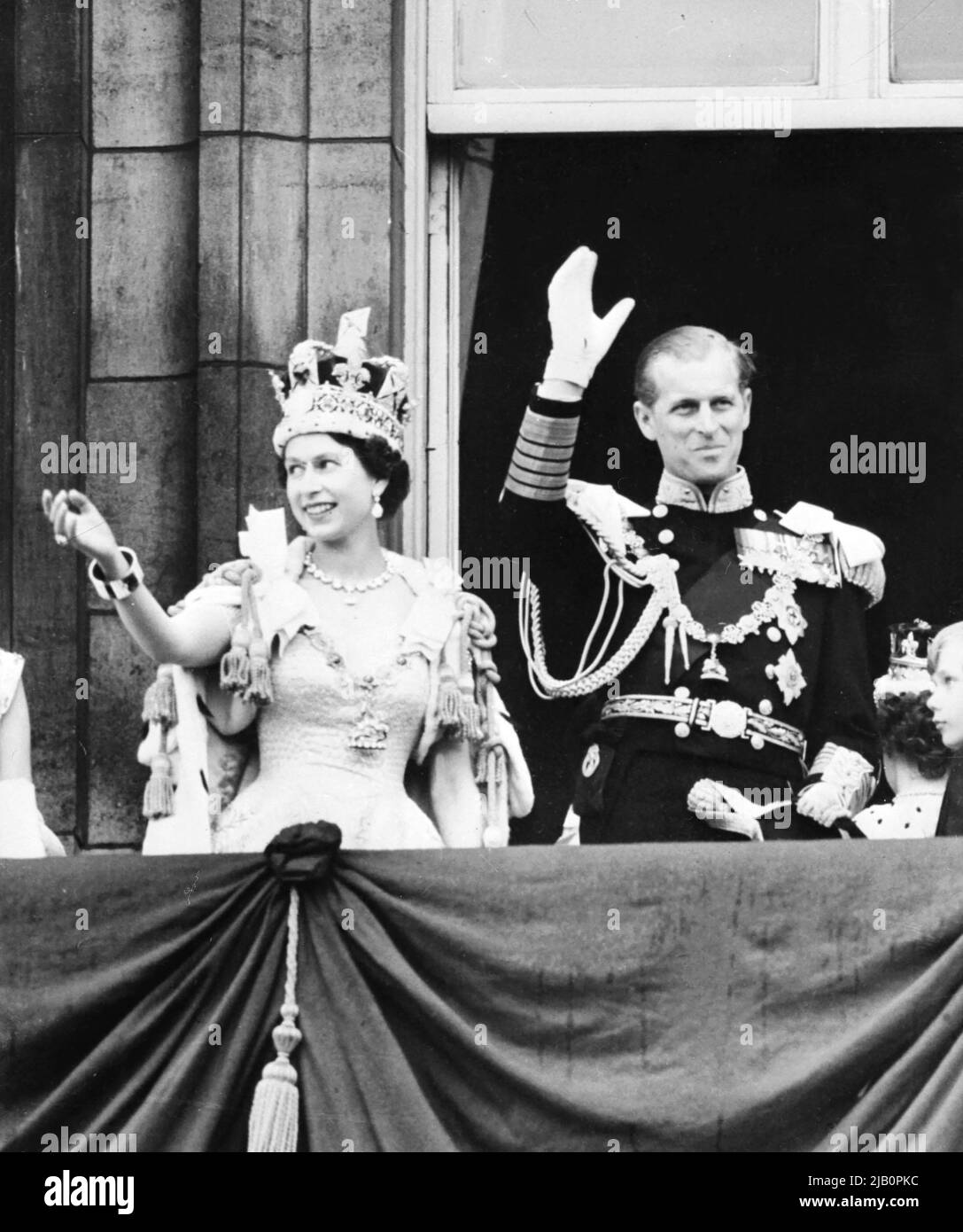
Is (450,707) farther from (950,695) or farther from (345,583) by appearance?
(950,695)

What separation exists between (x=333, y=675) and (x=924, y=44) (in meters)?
3.11

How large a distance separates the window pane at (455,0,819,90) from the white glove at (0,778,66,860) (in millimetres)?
2969

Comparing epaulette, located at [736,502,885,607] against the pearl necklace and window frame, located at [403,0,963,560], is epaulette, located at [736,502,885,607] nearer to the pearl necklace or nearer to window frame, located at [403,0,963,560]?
window frame, located at [403,0,963,560]

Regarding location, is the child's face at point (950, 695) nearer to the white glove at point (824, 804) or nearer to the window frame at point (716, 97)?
the white glove at point (824, 804)

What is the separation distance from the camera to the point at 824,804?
575 inches

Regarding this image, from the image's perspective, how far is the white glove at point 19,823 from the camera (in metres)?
14.0

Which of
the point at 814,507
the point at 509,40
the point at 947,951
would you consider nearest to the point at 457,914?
the point at 947,951

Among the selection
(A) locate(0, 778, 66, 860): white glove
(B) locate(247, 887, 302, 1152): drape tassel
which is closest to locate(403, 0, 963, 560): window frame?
(A) locate(0, 778, 66, 860): white glove

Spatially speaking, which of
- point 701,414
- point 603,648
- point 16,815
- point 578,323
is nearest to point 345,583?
point 603,648

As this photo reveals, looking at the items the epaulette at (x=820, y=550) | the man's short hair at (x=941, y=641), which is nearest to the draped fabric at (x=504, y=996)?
the man's short hair at (x=941, y=641)

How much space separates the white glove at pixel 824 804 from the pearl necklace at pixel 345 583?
1359 mm

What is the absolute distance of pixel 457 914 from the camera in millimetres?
13477

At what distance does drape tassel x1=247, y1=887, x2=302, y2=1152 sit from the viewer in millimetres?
13156
